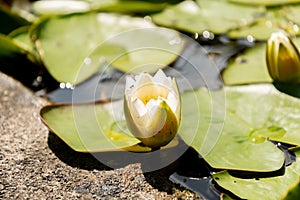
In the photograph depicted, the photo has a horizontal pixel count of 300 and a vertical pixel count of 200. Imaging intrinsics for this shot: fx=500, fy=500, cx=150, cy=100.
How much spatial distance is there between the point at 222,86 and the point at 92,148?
1.33 ft

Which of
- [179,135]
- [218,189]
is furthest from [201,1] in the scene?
[218,189]

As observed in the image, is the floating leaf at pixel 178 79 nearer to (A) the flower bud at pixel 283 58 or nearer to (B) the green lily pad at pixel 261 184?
(A) the flower bud at pixel 283 58

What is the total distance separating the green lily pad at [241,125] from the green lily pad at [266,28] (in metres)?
0.30

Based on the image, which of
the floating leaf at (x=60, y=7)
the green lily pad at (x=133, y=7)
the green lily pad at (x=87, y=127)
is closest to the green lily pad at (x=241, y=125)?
the green lily pad at (x=87, y=127)

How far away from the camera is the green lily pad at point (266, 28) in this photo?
4.94ft

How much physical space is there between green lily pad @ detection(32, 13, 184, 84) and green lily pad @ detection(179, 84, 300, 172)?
0.76ft

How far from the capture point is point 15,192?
38.6 inches

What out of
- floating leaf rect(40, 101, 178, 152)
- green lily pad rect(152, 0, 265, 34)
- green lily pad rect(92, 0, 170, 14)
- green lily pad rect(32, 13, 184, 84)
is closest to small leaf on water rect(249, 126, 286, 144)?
floating leaf rect(40, 101, 178, 152)

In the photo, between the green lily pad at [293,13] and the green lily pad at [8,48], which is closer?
the green lily pad at [8,48]

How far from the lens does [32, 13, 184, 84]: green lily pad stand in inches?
54.3

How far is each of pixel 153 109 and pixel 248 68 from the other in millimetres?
441

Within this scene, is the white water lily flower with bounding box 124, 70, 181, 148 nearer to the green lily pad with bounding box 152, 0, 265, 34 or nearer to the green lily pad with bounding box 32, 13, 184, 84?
the green lily pad with bounding box 32, 13, 184, 84

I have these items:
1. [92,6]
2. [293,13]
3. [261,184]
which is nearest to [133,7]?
[92,6]

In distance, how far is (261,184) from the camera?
3.19 feet
